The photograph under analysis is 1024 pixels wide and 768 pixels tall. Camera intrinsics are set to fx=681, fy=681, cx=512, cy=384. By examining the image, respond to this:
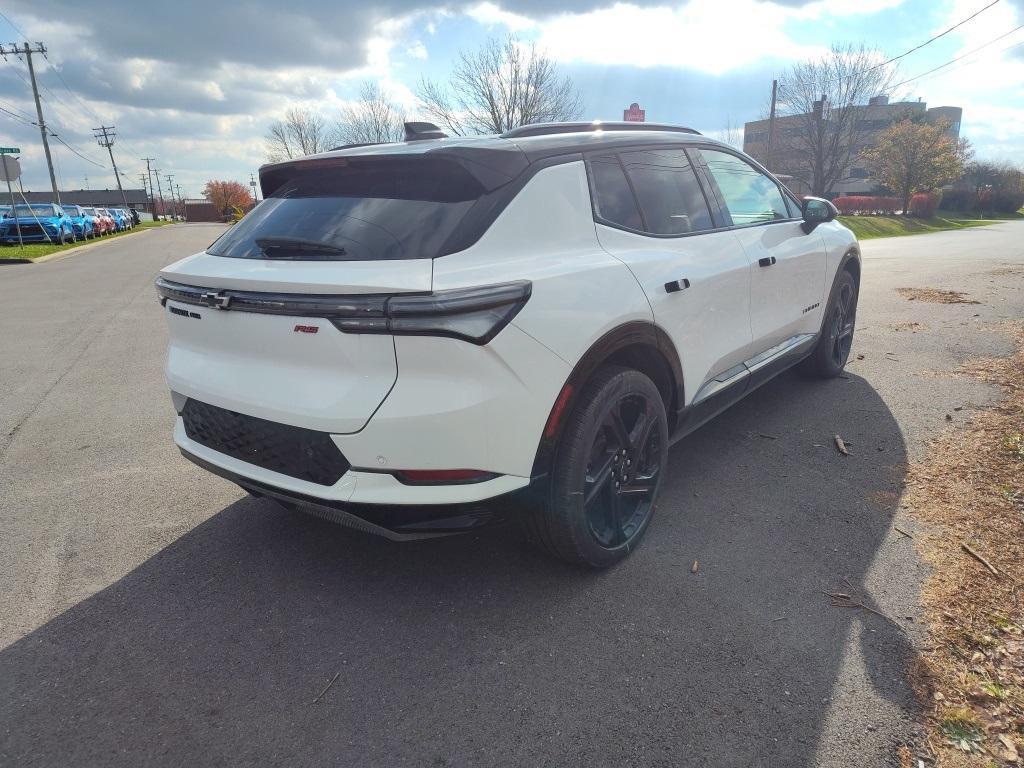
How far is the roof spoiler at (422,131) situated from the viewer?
356 centimetres

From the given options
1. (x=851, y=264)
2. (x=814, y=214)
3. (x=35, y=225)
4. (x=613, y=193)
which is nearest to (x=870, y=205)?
(x=35, y=225)

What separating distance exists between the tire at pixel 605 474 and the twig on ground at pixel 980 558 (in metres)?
1.36

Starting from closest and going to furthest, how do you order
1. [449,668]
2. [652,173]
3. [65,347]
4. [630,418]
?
[449,668], [630,418], [652,173], [65,347]

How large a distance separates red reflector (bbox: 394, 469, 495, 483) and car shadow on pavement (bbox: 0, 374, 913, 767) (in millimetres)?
670

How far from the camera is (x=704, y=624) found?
102 inches

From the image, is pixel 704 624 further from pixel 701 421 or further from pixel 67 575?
pixel 67 575

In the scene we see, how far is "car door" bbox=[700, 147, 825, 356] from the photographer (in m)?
3.94

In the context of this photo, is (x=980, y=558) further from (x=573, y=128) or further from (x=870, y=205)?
(x=870, y=205)

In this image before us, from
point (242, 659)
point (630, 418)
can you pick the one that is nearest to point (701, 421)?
point (630, 418)

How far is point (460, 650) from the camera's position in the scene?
2.48 m

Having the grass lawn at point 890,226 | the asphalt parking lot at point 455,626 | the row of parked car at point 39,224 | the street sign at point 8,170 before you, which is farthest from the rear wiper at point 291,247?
the grass lawn at point 890,226

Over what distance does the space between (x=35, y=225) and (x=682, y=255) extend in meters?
29.5

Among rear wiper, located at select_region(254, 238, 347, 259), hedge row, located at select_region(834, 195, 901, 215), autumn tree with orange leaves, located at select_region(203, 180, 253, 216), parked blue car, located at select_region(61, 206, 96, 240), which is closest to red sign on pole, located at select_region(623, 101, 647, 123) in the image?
rear wiper, located at select_region(254, 238, 347, 259)

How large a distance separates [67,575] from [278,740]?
1.57 m
